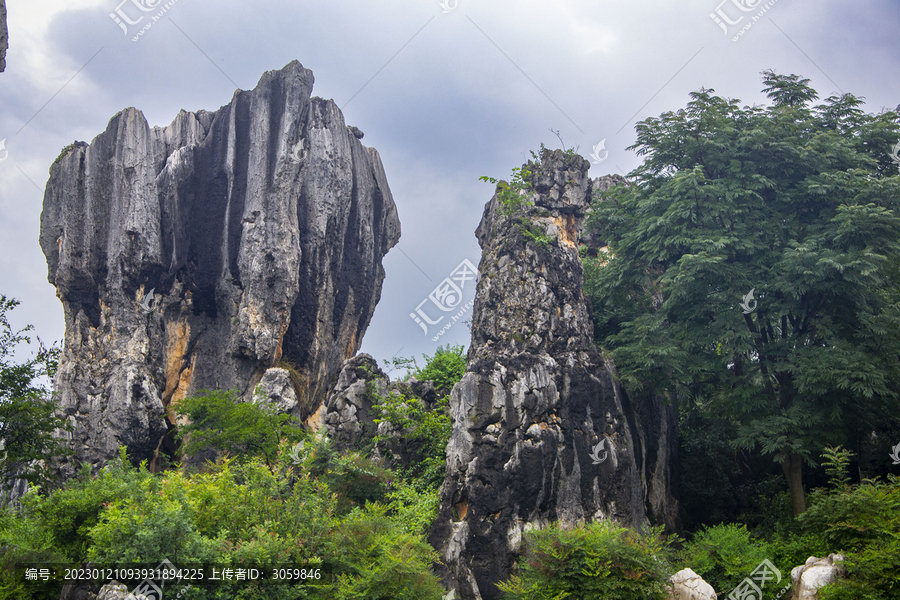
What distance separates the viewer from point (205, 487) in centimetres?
1288

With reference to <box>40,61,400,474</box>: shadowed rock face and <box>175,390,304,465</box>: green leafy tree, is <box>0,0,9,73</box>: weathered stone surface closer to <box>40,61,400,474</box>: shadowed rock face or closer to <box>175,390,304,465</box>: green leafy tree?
<box>175,390,304,465</box>: green leafy tree

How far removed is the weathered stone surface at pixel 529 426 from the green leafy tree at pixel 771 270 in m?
1.42

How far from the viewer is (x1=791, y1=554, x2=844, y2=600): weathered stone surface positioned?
1242 cm

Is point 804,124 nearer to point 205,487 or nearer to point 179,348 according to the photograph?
point 205,487

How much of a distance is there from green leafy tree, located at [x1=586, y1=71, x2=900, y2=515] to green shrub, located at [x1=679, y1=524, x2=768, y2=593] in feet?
7.75

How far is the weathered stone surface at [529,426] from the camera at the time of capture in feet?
53.7

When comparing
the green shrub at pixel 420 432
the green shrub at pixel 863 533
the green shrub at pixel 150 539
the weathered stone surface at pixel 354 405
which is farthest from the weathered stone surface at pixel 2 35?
the green shrub at pixel 863 533

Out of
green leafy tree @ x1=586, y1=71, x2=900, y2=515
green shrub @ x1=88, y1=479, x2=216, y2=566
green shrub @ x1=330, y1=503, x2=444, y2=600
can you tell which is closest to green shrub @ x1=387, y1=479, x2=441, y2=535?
green shrub @ x1=330, y1=503, x2=444, y2=600

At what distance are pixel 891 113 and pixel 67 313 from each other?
29.5 meters

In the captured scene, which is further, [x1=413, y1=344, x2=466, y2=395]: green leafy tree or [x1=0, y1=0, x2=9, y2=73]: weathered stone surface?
[x1=413, y1=344, x2=466, y2=395]: green leafy tree

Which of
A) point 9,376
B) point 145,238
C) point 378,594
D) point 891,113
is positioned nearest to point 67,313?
point 145,238

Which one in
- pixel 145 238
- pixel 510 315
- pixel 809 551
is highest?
pixel 145 238

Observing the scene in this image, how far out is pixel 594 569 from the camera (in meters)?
12.4

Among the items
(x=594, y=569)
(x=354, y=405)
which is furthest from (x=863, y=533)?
(x=354, y=405)
